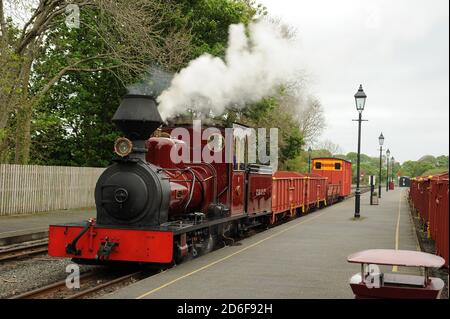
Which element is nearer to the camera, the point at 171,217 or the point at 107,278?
the point at 107,278

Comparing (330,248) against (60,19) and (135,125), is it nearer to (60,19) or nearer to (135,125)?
(135,125)

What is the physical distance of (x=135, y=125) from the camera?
344 inches

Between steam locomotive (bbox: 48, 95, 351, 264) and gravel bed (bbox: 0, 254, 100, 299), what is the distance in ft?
1.76

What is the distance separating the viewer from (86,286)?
854cm

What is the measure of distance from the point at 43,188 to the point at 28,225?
4.86 metres

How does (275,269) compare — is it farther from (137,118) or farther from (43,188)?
(43,188)

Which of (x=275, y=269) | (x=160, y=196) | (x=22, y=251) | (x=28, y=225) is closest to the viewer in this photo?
(x=160, y=196)

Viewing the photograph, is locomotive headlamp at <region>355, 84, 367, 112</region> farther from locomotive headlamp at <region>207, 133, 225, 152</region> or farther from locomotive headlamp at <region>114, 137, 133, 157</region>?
locomotive headlamp at <region>114, 137, 133, 157</region>

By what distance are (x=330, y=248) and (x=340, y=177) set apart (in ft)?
79.3

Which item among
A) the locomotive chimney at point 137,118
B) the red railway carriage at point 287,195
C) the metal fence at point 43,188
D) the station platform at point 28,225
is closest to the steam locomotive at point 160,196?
the locomotive chimney at point 137,118

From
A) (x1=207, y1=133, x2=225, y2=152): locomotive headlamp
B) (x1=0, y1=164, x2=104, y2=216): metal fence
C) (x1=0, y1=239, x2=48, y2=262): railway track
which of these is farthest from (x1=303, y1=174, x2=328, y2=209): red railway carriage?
(x1=0, y1=239, x2=48, y2=262): railway track

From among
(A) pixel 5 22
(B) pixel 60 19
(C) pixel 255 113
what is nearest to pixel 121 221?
(A) pixel 5 22

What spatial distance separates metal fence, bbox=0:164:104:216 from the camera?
18.6 m

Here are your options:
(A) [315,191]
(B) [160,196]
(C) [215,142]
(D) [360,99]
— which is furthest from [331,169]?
(B) [160,196]
